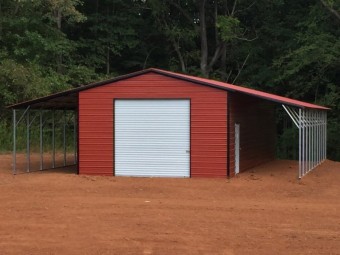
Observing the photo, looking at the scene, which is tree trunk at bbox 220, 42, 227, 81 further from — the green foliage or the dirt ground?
the dirt ground

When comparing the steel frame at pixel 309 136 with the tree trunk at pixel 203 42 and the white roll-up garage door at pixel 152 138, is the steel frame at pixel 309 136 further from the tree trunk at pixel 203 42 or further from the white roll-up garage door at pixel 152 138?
the tree trunk at pixel 203 42

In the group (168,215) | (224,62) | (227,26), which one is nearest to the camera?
(168,215)

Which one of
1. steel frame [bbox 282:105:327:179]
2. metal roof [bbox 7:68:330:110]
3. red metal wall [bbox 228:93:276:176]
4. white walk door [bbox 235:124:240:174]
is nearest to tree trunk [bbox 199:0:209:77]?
red metal wall [bbox 228:93:276:176]

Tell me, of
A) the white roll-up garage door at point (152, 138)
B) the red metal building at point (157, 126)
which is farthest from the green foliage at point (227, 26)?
the white roll-up garage door at point (152, 138)

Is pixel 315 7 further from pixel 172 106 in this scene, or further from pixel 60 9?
pixel 172 106

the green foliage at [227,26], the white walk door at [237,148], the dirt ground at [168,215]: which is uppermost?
the green foliage at [227,26]

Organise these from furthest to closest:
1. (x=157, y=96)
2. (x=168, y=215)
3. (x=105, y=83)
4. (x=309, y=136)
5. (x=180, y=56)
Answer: (x=180, y=56) → (x=309, y=136) → (x=105, y=83) → (x=157, y=96) → (x=168, y=215)

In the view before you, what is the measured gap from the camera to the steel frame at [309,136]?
16.8 metres

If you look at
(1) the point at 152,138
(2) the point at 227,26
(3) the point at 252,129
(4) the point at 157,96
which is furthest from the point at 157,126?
(2) the point at 227,26

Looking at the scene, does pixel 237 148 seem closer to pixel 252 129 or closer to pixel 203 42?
pixel 252 129

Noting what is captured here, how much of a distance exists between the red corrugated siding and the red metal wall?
0.43m

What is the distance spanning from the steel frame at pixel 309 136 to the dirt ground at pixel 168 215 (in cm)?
124

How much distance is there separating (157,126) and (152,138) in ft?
1.38

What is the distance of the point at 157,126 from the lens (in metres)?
17.5
